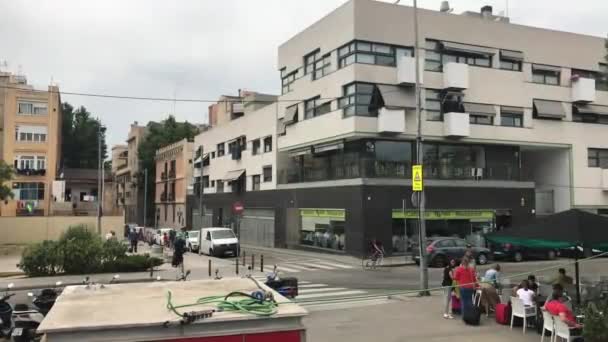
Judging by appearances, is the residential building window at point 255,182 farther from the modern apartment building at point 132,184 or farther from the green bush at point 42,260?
the modern apartment building at point 132,184

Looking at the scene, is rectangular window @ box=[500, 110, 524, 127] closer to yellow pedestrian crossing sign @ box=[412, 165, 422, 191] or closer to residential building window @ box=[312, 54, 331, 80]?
residential building window @ box=[312, 54, 331, 80]

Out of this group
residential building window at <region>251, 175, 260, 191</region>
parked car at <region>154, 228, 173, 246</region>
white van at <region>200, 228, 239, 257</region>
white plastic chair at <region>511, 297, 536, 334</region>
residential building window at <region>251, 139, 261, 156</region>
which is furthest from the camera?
residential building window at <region>251, 139, 261, 156</region>

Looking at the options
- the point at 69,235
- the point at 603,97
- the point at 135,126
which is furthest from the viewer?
the point at 135,126

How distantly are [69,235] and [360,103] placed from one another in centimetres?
1712

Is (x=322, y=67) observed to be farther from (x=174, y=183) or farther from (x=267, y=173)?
(x=174, y=183)

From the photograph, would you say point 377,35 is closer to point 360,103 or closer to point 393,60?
point 393,60

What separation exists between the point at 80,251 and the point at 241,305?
1904 centimetres

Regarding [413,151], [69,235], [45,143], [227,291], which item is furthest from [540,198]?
[45,143]

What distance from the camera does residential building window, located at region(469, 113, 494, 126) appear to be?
3458cm

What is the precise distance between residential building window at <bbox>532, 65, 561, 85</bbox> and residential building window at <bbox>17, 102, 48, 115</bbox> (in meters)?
44.2

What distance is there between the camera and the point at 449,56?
3453 cm

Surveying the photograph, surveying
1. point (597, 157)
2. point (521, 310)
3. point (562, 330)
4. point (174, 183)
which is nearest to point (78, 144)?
point (174, 183)

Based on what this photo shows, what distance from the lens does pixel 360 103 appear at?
104 feet

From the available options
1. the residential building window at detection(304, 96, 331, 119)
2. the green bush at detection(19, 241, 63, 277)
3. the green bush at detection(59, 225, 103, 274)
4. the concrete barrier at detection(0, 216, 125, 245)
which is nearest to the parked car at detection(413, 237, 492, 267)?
the residential building window at detection(304, 96, 331, 119)
